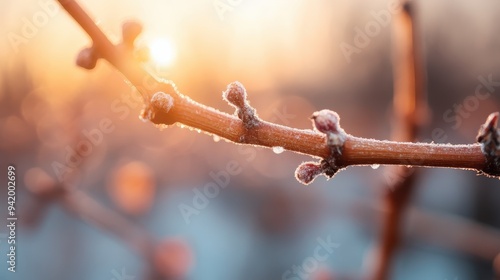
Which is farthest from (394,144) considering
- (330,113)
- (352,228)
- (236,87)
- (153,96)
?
(352,228)

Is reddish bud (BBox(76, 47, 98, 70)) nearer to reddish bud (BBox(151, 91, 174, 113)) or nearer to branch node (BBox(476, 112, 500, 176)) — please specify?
reddish bud (BBox(151, 91, 174, 113))

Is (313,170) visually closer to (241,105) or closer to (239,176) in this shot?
(241,105)

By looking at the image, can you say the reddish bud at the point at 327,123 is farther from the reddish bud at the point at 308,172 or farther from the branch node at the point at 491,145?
the branch node at the point at 491,145

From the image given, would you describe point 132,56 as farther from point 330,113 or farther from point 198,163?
point 198,163

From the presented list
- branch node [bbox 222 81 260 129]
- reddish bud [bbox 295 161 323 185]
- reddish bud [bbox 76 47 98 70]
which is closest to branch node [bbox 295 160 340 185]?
reddish bud [bbox 295 161 323 185]

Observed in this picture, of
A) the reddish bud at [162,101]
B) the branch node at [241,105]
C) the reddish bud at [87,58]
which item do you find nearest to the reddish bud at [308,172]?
the branch node at [241,105]

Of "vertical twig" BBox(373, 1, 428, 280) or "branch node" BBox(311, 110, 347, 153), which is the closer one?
"branch node" BBox(311, 110, 347, 153)

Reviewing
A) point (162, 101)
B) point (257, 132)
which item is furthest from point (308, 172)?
point (162, 101)
